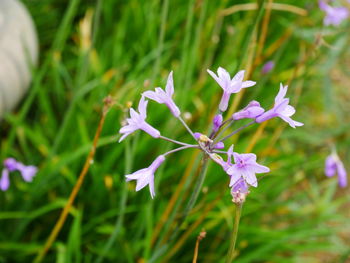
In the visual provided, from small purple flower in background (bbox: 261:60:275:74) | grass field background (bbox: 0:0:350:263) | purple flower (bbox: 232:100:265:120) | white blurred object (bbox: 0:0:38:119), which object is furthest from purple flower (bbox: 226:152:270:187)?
white blurred object (bbox: 0:0:38:119)

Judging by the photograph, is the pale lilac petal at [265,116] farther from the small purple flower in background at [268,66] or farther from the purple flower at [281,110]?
the small purple flower in background at [268,66]

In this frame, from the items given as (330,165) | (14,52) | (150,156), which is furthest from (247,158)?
(14,52)

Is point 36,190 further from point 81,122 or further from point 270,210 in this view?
point 270,210

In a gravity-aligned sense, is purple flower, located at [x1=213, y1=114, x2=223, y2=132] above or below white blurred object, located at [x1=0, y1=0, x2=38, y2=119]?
below

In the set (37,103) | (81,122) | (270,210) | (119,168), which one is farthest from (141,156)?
(37,103)

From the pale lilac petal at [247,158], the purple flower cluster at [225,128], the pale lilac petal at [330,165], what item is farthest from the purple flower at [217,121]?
the pale lilac petal at [330,165]

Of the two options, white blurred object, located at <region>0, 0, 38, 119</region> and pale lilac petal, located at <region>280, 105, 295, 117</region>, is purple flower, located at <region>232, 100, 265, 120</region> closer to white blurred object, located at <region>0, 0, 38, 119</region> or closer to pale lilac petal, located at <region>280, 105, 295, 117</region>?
pale lilac petal, located at <region>280, 105, 295, 117</region>

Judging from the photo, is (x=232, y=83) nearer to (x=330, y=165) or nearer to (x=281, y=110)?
(x=281, y=110)
